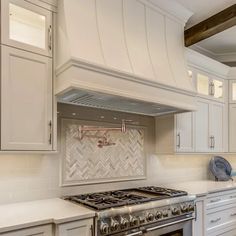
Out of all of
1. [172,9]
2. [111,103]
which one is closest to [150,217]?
[111,103]

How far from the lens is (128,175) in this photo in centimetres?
321

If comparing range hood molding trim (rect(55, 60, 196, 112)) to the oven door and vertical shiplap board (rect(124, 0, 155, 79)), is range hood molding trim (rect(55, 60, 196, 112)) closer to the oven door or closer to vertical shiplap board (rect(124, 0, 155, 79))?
vertical shiplap board (rect(124, 0, 155, 79))

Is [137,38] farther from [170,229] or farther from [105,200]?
[170,229]

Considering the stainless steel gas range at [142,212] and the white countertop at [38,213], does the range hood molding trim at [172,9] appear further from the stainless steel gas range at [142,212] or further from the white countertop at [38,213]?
the white countertop at [38,213]

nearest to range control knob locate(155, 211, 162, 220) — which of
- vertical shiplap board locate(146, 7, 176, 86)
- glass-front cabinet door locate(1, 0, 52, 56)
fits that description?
vertical shiplap board locate(146, 7, 176, 86)

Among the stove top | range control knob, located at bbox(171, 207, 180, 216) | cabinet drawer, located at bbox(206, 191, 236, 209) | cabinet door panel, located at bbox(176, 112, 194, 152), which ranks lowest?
cabinet drawer, located at bbox(206, 191, 236, 209)

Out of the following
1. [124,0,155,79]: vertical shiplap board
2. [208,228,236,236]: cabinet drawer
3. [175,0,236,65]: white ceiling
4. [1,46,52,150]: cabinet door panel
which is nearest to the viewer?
[1,46,52,150]: cabinet door panel

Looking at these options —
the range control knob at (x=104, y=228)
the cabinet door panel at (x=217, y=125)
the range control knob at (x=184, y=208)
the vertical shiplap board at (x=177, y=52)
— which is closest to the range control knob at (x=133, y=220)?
the range control knob at (x=104, y=228)

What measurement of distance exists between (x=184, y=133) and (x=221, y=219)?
3.85 feet

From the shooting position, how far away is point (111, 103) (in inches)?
106

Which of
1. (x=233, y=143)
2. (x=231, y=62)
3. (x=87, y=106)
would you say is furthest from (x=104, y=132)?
(x=231, y=62)

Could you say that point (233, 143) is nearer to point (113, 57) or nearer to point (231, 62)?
point (231, 62)

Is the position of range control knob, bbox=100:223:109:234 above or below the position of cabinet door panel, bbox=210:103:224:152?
below

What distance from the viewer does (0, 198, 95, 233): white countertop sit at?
1802 millimetres
